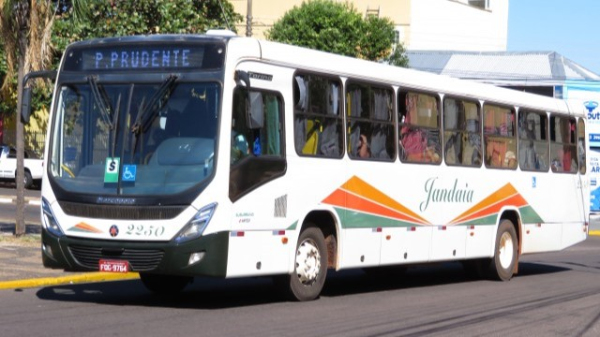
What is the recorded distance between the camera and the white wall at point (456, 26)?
234ft

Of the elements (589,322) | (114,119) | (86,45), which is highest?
(86,45)

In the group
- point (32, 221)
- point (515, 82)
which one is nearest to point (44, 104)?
point (32, 221)

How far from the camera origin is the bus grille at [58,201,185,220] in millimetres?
12219

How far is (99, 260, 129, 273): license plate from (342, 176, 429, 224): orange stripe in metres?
3.33

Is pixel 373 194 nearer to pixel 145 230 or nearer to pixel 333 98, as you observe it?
pixel 333 98

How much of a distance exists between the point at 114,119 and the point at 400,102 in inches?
185

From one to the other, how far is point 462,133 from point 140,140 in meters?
6.55

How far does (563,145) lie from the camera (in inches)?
826

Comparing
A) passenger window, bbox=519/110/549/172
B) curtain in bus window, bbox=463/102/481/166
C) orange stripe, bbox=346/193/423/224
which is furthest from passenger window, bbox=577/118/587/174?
orange stripe, bbox=346/193/423/224

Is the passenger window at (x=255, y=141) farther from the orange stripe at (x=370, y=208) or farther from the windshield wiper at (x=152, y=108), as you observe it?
the orange stripe at (x=370, y=208)

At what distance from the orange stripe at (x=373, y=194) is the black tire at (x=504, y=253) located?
9.45 feet

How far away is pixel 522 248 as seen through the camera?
A: 19.5 metres

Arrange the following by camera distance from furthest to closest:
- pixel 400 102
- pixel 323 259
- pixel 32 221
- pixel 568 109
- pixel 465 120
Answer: pixel 32 221 < pixel 568 109 < pixel 465 120 < pixel 400 102 < pixel 323 259

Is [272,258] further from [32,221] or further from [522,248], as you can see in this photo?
[32,221]
